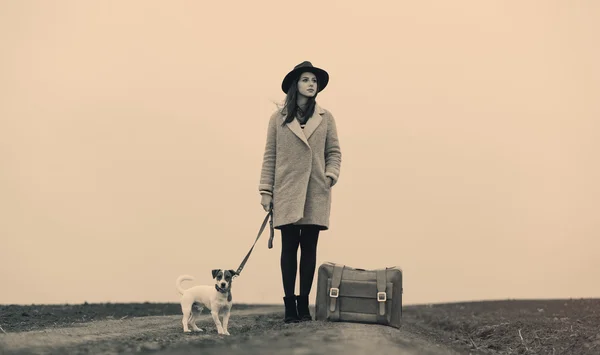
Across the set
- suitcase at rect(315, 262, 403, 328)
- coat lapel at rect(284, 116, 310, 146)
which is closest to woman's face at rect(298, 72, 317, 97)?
coat lapel at rect(284, 116, 310, 146)

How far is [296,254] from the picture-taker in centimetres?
723

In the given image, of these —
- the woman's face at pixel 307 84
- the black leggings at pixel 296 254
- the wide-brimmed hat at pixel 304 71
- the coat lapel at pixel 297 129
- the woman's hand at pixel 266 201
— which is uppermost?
the wide-brimmed hat at pixel 304 71

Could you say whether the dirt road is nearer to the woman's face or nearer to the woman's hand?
the woman's hand

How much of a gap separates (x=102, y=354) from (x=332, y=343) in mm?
1558

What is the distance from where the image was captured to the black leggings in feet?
23.5

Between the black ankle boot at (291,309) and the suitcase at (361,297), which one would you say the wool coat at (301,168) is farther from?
the black ankle boot at (291,309)

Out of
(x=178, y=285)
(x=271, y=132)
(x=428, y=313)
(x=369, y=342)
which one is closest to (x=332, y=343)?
(x=369, y=342)

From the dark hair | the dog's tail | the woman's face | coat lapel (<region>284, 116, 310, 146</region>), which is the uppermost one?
the woman's face

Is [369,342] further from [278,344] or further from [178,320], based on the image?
[178,320]

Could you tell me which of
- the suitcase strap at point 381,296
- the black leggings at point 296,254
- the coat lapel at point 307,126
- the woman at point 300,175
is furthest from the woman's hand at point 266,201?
the suitcase strap at point 381,296

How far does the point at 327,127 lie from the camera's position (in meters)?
7.38

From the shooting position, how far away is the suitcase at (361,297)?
7078mm

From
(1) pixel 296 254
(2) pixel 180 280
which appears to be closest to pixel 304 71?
(1) pixel 296 254

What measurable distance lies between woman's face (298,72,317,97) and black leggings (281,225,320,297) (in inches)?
48.0
